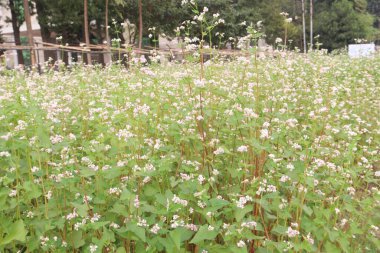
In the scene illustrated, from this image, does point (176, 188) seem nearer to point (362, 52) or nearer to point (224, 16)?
point (362, 52)

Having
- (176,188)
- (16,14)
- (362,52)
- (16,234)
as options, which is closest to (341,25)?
(362,52)

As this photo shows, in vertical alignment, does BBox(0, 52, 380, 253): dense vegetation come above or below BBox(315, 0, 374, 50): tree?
below

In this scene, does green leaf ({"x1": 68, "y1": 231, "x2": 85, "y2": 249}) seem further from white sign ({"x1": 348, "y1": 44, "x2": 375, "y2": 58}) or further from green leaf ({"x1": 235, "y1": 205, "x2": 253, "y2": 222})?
white sign ({"x1": 348, "y1": 44, "x2": 375, "y2": 58})

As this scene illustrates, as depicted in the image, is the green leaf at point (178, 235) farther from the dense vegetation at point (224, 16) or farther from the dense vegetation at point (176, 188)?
the dense vegetation at point (224, 16)

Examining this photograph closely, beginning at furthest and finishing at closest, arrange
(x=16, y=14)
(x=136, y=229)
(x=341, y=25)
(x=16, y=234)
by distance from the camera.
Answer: (x=341, y=25) → (x=16, y=14) → (x=136, y=229) → (x=16, y=234)

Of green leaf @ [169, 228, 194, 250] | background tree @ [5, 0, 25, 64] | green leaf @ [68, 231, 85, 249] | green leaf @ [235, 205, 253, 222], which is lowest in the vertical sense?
green leaf @ [68, 231, 85, 249]

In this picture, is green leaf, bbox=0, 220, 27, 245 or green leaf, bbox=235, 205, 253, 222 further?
green leaf, bbox=235, 205, 253, 222

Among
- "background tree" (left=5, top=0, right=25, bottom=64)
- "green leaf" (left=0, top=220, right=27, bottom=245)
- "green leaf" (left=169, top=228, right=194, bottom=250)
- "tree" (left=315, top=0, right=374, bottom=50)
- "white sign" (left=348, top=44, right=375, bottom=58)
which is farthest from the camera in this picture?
"tree" (left=315, top=0, right=374, bottom=50)

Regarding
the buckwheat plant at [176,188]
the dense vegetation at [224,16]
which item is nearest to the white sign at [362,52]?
the dense vegetation at [224,16]

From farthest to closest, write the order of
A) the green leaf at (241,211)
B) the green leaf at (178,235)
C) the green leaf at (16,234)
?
the green leaf at (241,211), the green leaf at (178,235), the green leaf at (16,234)

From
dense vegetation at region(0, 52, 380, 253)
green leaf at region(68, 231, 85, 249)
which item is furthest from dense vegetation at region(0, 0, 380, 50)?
green leaf at region(68, 231, 85, 249)

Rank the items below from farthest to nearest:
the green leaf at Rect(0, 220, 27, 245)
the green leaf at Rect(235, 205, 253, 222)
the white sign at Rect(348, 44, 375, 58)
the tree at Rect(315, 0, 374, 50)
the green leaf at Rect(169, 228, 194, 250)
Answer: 1. the tree at Rect(315, 0, 374, 50)
2. the white sign at Rect(348, 44, 375, 58)
3. the green leaf at Rect(235, 205, 253, 222)
4. the green leaf at Rect(169, 228, 194, 250)
5. the green leaf at Rect(0, 220, 27, 245)

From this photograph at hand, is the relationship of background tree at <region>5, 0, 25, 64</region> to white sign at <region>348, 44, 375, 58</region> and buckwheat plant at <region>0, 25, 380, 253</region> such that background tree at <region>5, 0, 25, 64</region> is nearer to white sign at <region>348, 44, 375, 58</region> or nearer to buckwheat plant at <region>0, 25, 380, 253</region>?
white sign at <region>348, 44, 375, 58</region>

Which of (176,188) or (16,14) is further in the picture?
(16,14)
